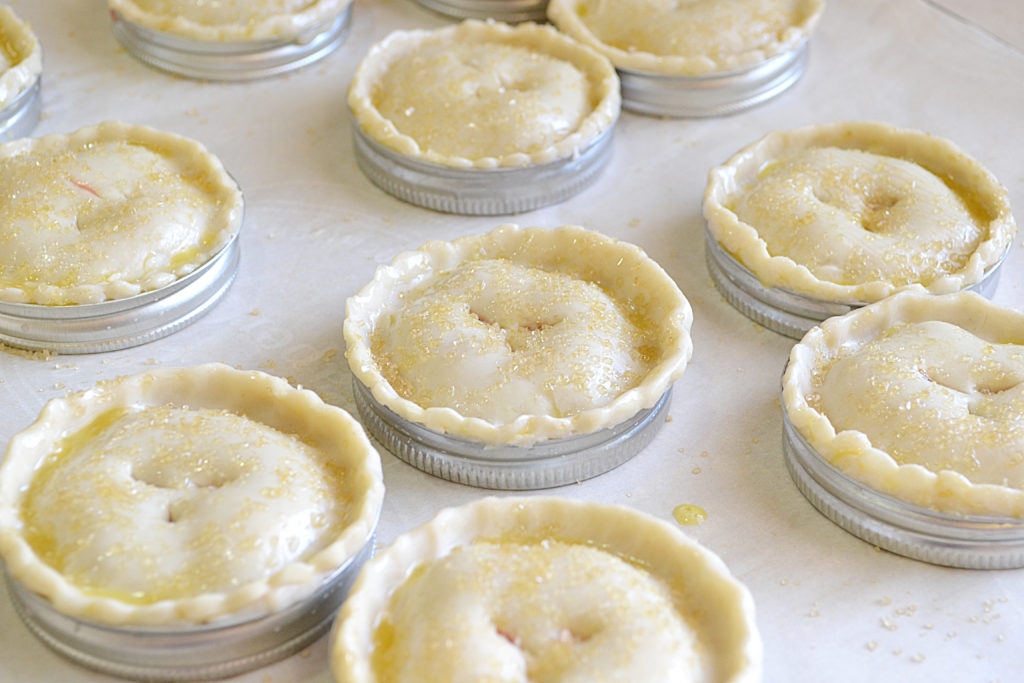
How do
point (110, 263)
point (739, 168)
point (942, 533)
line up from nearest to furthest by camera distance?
point (942, 533) < point (110, 263) < point (739, 168)

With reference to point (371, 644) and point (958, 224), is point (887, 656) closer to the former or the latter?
point (371, 644)

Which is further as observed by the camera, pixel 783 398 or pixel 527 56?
pixel 527 56

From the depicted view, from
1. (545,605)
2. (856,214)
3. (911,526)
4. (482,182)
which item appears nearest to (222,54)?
(482,182)

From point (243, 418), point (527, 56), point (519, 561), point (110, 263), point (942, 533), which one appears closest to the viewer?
point (519, 561)

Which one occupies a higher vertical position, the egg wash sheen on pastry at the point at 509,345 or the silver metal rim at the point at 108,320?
the egg wash sheen on pastry at the point at 509,345

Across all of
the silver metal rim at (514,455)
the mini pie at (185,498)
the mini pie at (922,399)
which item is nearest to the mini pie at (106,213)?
the mini pie at (185,498)

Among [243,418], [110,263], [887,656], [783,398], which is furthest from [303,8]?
[887,656]

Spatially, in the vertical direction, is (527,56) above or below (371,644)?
above

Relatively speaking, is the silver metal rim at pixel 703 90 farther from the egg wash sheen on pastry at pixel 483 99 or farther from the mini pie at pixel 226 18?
the mini pie at pixel 226 18
